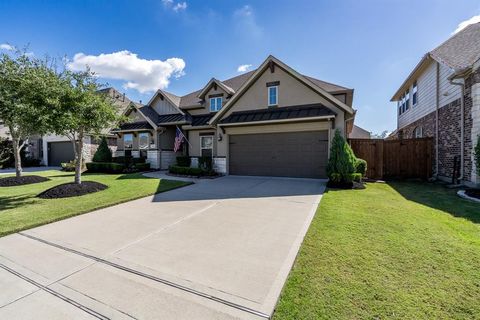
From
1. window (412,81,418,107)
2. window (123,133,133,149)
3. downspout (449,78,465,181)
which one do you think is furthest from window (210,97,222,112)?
window (412,81,418,107)

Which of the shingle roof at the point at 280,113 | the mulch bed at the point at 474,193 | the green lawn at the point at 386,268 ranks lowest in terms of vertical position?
the green lawn at the point at 386,268

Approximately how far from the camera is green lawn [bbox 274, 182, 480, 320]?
2381 mm

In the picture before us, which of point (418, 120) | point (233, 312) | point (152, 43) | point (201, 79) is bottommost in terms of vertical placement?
point (233, 312)

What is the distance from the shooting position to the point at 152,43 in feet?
50.3

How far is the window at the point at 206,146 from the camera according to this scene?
16.4 m

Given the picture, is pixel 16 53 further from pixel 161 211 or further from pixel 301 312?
pixel 301 312

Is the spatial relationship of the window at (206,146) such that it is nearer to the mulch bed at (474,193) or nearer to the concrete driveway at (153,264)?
the concrete driveway at (153,264)

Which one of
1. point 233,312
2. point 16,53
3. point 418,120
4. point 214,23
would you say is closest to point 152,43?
point 214,23

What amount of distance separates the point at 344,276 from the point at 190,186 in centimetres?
804

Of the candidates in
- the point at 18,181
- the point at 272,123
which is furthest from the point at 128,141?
the point at 272,123

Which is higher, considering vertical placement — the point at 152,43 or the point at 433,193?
the point at 152,43

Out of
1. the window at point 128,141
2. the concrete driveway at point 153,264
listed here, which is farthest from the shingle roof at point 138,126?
the concrete driveway at point 153,264

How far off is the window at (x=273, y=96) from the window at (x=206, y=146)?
5403 mm

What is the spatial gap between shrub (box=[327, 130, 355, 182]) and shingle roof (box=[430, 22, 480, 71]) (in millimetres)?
5406
